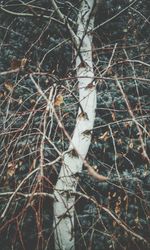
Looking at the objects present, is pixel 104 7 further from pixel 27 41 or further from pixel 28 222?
pixel 28 222

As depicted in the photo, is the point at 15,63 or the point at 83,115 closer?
the point at 15,63

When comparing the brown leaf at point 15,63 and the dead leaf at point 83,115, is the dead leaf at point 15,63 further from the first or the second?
the dead leaf at point 83,115

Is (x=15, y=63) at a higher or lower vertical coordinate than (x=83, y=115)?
higher

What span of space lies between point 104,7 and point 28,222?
4.24m

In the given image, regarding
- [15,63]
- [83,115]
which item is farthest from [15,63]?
[83,115]

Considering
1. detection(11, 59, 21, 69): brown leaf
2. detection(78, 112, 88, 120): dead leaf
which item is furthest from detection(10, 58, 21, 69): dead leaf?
detection(78, 112, 88, 120): dead leaf

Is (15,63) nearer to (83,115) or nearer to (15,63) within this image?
(15,63)

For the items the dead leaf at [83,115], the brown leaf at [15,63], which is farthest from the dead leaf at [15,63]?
the dead leaf at [83,115]

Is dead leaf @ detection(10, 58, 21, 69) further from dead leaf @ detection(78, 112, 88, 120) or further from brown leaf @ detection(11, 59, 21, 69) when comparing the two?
dead leaf @ detection(78, 112, 88, 120)

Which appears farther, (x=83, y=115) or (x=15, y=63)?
(x=83, y=115)

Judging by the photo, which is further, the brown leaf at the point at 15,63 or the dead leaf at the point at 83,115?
the dead leaf at the point at 83,115

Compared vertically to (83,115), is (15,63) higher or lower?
higher

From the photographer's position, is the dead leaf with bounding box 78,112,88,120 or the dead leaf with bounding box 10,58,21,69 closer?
the dead leaf with bounding box 10,58,21,69

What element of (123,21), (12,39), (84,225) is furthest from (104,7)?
(84,225)
